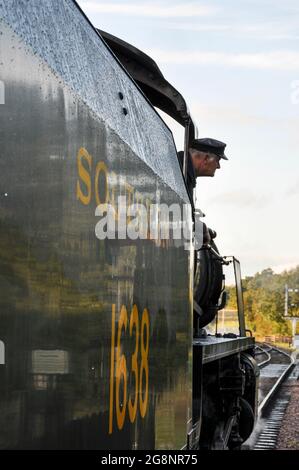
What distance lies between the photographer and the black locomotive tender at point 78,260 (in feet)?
8.40

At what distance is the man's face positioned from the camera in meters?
7.80

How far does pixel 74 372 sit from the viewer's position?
3.11 meters

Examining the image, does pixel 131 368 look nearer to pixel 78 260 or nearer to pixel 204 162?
pixel 78 260

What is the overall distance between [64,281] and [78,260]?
20cm

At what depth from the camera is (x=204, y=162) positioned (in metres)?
7.81

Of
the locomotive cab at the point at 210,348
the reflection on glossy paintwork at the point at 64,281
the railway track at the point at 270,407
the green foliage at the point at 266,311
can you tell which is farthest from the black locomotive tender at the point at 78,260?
the green foliage at the point at 266,311

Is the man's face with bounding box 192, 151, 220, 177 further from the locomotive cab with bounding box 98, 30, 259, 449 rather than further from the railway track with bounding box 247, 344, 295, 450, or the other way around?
the railway track with bounding box 247, 344, 295, 450

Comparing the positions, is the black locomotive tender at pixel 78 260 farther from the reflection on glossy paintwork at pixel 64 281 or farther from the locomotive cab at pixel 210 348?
the locomotive cab at pixel 210 348

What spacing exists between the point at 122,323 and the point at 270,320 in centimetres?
8393

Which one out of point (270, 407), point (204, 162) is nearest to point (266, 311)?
point (270, 407)

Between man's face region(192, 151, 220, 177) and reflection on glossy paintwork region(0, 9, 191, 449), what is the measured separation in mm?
3255

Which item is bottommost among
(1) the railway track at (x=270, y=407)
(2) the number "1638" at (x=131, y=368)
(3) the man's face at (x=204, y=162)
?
(1) the railway track at (x=270, y=407)
